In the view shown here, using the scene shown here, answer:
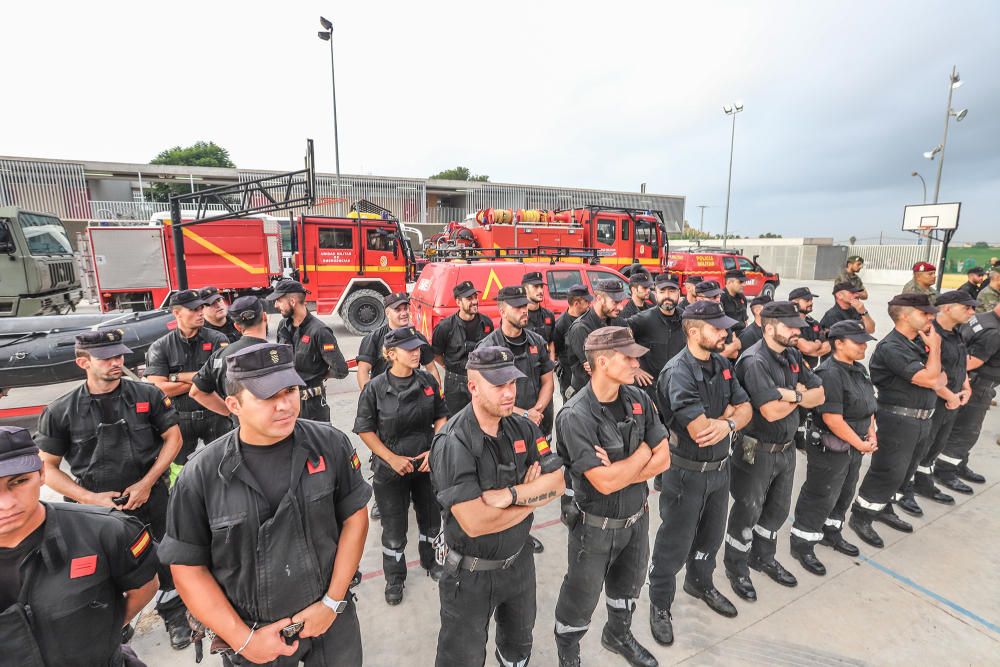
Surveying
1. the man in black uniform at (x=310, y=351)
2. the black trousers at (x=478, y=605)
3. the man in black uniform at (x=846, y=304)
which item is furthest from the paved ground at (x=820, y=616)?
the man in black uniform at (x=846, y=304)

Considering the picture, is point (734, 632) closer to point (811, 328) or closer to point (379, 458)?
point (379, 458)

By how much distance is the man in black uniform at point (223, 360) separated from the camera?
3.42 metres

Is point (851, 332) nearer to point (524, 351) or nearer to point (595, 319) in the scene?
point (595, 319)

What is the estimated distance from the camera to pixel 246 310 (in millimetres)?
3676

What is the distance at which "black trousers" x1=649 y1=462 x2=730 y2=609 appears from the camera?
9.29 feet

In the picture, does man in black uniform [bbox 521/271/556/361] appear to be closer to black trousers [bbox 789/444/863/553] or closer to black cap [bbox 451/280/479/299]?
black cap [bbox 451/280/479/299]

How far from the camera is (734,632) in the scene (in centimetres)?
289

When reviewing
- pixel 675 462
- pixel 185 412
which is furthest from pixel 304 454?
pixel 185 412

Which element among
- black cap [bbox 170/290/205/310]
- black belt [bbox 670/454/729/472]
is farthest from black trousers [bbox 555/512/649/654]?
black cap [bbox 170/290/205/310]

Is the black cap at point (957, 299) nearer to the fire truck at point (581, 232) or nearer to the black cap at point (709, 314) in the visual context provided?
the black cap at point (709, 314)

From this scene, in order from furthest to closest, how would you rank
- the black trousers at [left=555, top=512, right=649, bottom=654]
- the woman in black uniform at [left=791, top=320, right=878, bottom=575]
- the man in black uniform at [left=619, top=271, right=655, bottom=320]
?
the man in black uniform at [left=619, top=271, right=655, bottom=320] → the woman in black uniform at [left=791, top=320, right=878, bottom=575] → the black trousers at [left=555, top=512, right=649, bottom=654]

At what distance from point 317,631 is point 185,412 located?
2.77m

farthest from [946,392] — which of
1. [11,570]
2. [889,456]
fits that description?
[11,570]

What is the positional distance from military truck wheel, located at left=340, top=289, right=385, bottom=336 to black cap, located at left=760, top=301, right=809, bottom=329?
9.36 metres
